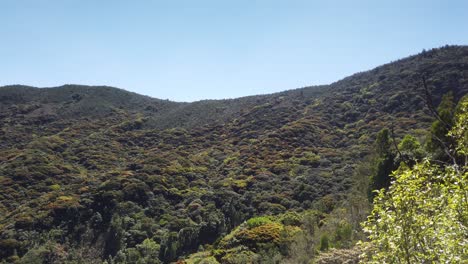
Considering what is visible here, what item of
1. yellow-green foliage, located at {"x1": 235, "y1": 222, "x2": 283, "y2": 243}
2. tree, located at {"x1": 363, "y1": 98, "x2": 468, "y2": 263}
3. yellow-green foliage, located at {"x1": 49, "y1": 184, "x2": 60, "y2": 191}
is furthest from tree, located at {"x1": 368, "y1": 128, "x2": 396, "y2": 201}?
yellow-green foliage, located at {"x1": 49, "y1": 184, "x2": 60, "y2": 191}

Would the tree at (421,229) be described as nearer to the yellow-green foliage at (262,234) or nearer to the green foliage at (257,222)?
the yellow-green foliage at (262,234)

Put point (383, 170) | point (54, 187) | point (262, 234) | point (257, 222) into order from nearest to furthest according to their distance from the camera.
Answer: point (383, 170) < point (262, 234) < point (257, 222) < point (54, 187)

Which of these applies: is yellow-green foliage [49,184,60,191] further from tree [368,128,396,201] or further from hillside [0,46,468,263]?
tree [368,128,396,201]

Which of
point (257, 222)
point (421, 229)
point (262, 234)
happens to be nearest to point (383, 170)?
point (262, 234)

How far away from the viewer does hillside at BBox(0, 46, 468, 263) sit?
4875 cm

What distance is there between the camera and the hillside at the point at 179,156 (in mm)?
48750

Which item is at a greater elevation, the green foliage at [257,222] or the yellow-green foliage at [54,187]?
the yellow-green foliage at [54,187]

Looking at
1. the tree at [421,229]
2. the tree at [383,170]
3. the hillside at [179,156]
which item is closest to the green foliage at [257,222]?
the hillside at [179,156]

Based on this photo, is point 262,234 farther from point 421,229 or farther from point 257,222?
point 421,229

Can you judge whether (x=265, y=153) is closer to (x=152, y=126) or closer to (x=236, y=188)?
(x=236, y=188)

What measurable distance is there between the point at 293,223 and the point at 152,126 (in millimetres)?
66761

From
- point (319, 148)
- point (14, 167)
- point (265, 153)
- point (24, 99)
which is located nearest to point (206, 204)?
point (265, 153)

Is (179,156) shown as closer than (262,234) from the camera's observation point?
No

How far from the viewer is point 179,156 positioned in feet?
259
